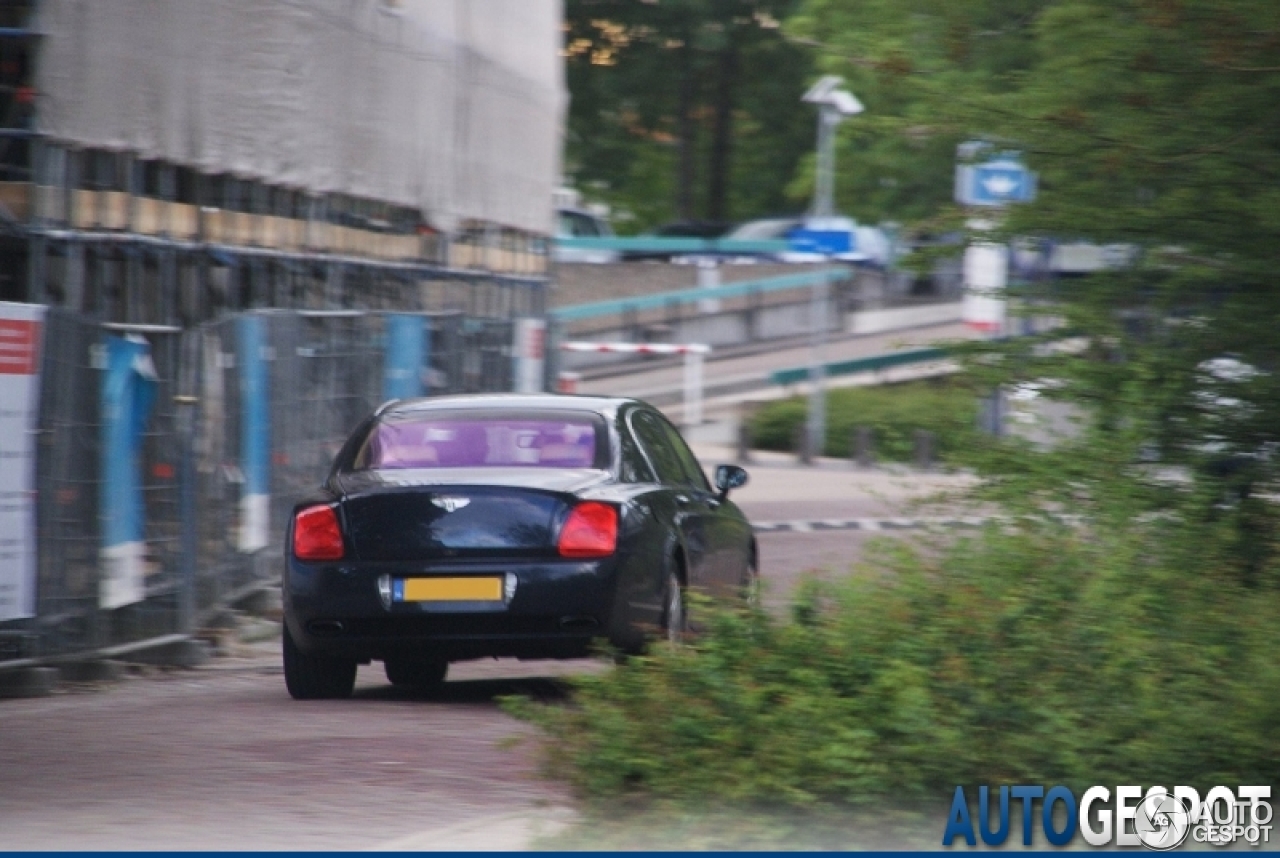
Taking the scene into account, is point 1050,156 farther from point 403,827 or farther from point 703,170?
point 703,170

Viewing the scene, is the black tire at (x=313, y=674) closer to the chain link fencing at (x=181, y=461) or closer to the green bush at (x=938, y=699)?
the chain link fencing at (x=181, y=461)

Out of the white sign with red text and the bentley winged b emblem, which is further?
the white sign with red text

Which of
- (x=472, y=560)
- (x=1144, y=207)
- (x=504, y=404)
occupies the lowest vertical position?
(x=472, y=560)

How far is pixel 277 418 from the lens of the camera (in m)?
16.5

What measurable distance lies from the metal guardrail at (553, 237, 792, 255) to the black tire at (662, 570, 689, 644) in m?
41.8

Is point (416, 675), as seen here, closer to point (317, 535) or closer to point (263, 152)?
point (317, 535)

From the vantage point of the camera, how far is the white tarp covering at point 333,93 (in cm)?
1498

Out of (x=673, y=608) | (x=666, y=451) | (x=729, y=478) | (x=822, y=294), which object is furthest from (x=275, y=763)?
(x=822, y=294)

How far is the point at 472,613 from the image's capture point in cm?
1022

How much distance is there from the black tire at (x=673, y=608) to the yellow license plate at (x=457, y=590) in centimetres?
94

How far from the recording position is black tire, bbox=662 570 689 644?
10.8m

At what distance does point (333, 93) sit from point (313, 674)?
36.1 ft
